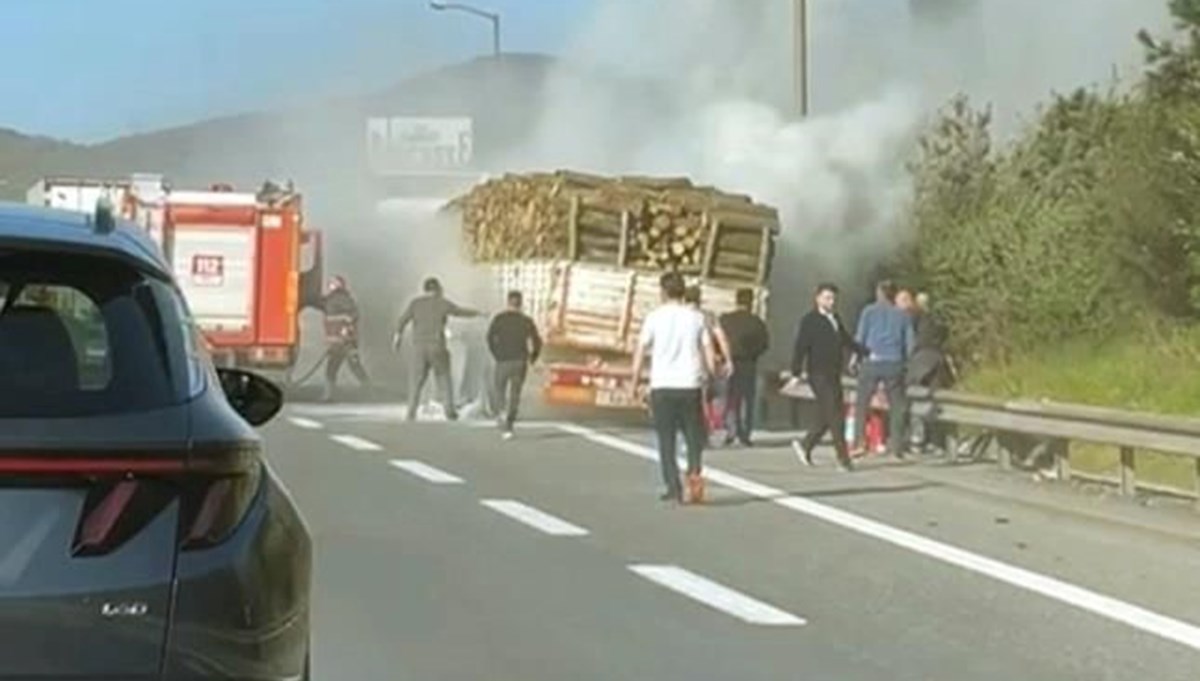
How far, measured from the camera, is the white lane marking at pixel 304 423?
25.6 meters

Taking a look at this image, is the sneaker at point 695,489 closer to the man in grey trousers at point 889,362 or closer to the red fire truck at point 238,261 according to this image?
the man in grey trousers at point 889,362

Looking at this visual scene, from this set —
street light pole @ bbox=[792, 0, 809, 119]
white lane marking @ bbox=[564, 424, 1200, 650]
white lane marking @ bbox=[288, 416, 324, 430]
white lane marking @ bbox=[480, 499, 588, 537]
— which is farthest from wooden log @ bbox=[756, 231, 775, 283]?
white lane marking @ bbox=[480, 499, 588, 537]

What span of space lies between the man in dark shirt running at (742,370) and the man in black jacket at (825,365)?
1.96 meters

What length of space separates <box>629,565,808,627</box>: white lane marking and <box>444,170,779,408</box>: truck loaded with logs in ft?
41.8

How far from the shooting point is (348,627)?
417 inches

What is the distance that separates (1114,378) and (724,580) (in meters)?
13.1

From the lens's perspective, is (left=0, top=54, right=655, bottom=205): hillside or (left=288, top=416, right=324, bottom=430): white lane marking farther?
(left=0, top=54, right=655, bottom=205): hillside

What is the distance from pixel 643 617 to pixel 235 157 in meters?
72.2

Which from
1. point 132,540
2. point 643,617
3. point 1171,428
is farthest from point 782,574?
point 132,540

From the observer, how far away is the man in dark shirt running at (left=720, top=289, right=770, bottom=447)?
23.7 metres

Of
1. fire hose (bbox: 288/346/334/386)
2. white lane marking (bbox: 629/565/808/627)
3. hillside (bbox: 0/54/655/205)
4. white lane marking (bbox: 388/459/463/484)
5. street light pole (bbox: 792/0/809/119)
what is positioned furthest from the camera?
hillside (bbox: 0/54/655/205)

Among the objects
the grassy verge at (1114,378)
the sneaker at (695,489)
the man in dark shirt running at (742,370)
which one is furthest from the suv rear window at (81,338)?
the man in dark shirt running at (742,370)

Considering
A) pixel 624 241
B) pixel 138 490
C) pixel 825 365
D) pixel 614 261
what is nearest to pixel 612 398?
pixel 614 261

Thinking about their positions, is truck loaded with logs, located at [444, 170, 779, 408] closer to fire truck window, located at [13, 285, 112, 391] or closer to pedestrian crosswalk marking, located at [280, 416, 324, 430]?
pedestrian crosswalk marking, located at [280, 416, 324, 430]
